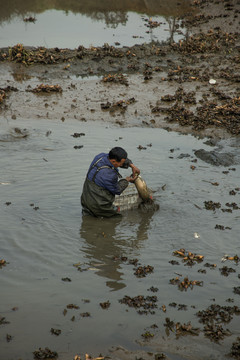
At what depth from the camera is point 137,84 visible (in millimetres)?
17297

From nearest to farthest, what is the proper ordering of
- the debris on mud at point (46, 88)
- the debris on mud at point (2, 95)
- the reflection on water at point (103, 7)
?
1. the debris on mud at point (2, 95)
2. the debris on mud at point (46, 88)
3. the reflection on water at point (103, 7)

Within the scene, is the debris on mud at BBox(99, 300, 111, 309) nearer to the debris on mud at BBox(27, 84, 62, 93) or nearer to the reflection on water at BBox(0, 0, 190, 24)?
the debris on mud at BBox(27, 84, 62, 93)

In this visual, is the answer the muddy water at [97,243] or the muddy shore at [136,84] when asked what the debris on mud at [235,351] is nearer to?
the muddy water at [97,243]

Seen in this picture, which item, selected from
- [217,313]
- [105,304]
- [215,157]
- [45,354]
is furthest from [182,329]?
[215,157]

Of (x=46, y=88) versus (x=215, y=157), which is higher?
(x=46, y=88)

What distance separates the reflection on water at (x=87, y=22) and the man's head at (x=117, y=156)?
1388 centimetres

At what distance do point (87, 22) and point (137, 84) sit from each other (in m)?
10.3

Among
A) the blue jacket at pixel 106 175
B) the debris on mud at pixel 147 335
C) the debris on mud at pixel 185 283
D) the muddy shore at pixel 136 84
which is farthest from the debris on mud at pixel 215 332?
the muddy shore at pixel 136 84

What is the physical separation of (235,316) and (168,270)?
1439mm

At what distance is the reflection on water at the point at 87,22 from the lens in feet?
72.6

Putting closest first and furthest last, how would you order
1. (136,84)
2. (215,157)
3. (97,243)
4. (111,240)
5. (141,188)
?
(97,243) → (111,240) → (141,188) → (215,157) → (136,84)

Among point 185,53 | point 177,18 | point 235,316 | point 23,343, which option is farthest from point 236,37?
point 23,343

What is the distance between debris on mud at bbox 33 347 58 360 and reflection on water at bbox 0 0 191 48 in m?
17.9

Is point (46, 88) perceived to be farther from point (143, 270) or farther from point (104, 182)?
point (143, 270)
